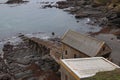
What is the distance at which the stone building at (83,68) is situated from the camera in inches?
903

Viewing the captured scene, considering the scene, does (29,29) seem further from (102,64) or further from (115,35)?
(102,64)

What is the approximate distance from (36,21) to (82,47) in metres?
49.7

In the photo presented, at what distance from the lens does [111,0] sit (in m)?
91.1

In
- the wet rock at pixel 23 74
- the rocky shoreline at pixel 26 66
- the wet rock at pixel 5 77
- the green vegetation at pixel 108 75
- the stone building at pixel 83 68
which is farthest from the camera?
the wet rock at pixel 23 74

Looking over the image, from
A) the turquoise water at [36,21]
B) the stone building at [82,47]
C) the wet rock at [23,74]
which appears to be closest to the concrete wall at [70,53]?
the stone building at [82,47]

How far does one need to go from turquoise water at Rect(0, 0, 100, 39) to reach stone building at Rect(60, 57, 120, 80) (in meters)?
40.1

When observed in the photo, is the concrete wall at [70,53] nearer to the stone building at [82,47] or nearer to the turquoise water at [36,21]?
the stone building at [82,47]

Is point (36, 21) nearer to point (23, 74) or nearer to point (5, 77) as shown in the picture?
point (23, 74)

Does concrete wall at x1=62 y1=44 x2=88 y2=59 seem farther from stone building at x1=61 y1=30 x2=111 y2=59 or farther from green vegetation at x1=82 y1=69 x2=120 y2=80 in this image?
green vegetation at x1=82 y1=69 x2=120 y2=80

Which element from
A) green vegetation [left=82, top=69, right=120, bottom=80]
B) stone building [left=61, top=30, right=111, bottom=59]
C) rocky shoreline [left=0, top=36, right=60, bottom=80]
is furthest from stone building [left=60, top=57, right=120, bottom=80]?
rocky shoreline [left=0, top=36, right=60, bottom=80]

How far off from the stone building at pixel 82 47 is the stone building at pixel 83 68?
19.7 feet

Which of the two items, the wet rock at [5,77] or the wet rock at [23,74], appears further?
the wet rock at [23,74]

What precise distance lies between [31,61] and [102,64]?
21.3 metres

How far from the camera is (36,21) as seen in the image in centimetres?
8262
